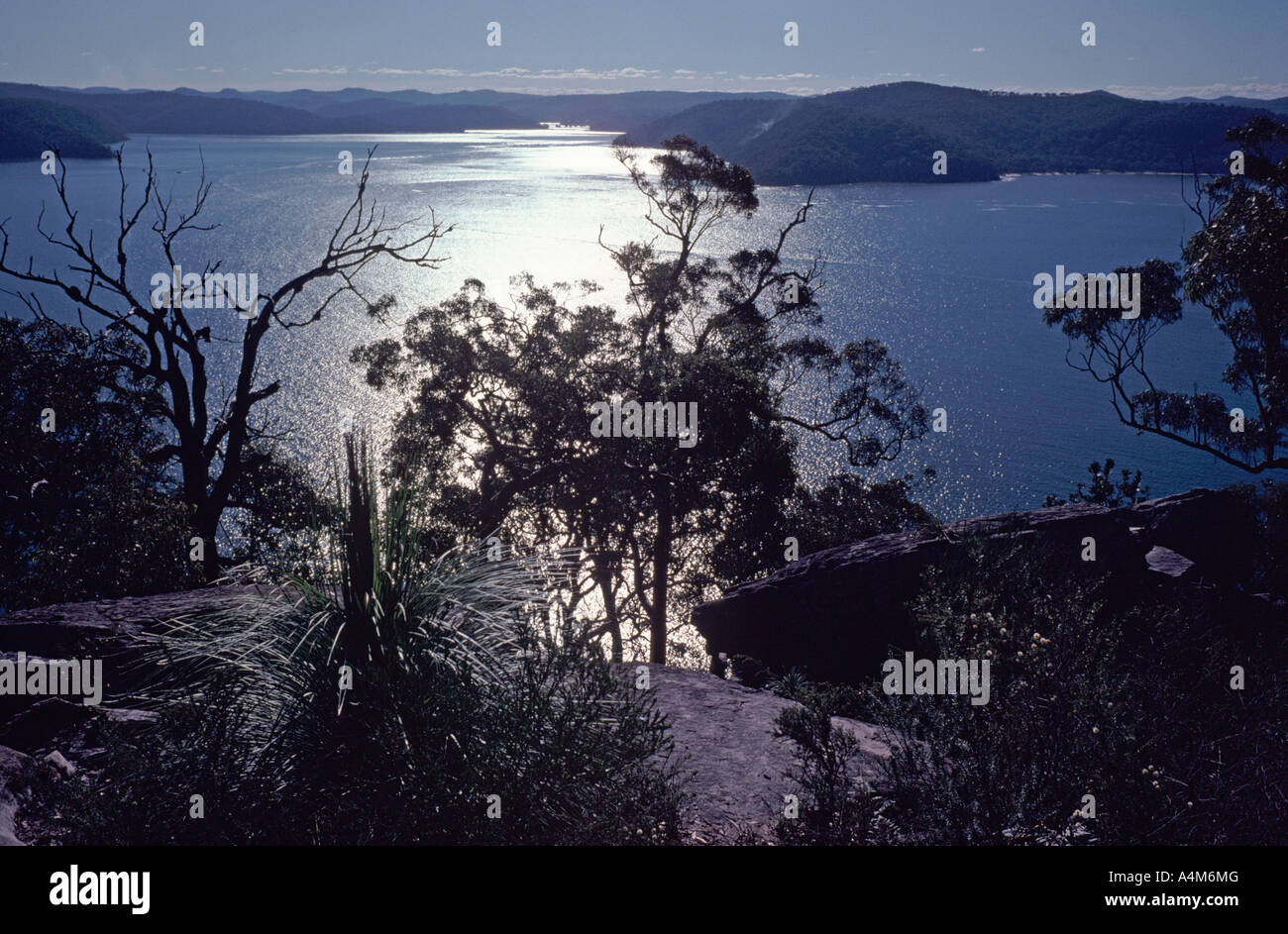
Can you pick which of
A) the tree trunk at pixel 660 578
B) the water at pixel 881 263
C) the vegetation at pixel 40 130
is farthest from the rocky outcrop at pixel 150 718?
the vegetation at pixel 40 130

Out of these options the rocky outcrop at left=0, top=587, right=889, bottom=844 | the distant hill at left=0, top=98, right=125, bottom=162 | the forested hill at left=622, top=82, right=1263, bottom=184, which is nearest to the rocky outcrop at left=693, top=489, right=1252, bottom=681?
the rocky outcrop at left=0, top=587, right=889, bottom=844

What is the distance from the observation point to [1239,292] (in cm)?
1466

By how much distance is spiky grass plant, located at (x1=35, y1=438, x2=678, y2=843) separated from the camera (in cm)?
350

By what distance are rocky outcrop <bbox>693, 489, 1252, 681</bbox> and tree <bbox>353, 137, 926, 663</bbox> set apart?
14.6 feet

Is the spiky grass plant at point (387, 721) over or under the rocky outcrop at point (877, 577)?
over

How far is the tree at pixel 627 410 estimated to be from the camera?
15.7 metres

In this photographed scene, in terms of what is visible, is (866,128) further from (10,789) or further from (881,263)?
(10,789)

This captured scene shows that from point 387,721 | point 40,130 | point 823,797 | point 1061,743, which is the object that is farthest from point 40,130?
point 1061,743

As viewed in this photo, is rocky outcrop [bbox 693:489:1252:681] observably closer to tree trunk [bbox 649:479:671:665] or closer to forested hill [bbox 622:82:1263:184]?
tree trunk [bbox 649:479:671:665]

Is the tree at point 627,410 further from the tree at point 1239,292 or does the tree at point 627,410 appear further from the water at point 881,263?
the tree at point 1239,292

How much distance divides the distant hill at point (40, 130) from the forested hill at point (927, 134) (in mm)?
95340

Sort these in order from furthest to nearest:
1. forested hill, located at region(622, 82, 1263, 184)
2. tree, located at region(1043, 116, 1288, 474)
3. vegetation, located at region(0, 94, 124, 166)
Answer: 1. forested hill, located at region(622, 82, 1263, 184)
2. vegetation, located at region(0, 94, 124, 166)
3. tree, located at region(1043, 116, 1288, 474)

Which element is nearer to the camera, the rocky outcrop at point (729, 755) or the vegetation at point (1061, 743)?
the vegetation at point (1061, 743)

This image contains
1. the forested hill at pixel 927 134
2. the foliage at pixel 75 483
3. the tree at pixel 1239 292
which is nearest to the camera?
the foliage at pixel 75 483
